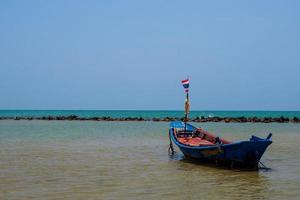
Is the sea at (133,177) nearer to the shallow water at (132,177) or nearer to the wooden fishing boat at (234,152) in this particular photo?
the shallow water at (132,177)

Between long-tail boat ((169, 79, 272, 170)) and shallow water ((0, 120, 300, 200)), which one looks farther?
long-tail boat ((169, 79, 272, 170))

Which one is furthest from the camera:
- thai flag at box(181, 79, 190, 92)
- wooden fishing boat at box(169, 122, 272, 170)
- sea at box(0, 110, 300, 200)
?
thai flag at box(181, 79, 190, 92)

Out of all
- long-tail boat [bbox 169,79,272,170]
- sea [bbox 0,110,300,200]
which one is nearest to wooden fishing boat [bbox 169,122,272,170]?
long-tail boat [bbox 169,79,272,170]

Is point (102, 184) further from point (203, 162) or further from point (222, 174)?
point (203, 162)

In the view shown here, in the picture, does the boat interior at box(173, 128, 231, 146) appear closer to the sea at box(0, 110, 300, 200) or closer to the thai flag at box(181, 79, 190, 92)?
the sea at box(0, 110, 300, 200)

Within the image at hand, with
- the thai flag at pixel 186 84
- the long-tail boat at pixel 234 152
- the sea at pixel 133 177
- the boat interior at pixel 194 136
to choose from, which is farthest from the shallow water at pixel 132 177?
the thai flag at pixel 186 84

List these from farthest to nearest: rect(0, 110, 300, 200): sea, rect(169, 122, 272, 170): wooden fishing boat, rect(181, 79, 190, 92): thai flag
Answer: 1. rect(181, 79, 190, 92): thai flag
2. rect(169, 122, 272, 170): wooden fishing boat
3. rect(0, 110, 300, 200): sea

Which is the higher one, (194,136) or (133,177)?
(194,136)

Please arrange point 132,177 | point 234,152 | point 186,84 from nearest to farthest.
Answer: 1. point 132,177
2. point 234,152
3. point 186,84

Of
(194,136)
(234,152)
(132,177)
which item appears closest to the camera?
(132,177)

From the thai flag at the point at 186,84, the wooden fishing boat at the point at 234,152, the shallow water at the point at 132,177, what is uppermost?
the thai flag at the point at 186,84

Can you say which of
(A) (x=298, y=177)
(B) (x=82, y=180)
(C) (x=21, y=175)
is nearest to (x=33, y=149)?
(C) (x=21, y=175)

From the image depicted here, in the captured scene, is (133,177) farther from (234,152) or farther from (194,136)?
(194,136)

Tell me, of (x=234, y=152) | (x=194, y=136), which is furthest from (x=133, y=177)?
(x=194, y=136)
